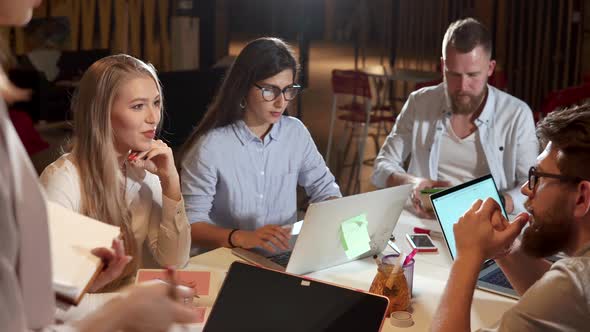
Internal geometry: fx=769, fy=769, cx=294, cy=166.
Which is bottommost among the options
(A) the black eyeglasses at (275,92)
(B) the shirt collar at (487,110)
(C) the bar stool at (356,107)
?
(C) the bar stool at (356,107)

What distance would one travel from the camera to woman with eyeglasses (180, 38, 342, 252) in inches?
117

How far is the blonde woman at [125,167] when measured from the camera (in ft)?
8.03

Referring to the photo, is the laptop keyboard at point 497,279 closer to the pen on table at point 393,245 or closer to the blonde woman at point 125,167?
the pen on table at point 393,245

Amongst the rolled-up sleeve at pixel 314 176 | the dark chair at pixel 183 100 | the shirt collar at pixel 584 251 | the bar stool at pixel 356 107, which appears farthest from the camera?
the bar stool at pixel 356 107

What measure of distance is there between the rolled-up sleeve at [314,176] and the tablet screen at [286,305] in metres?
1.40

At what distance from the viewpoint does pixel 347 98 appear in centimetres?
1048

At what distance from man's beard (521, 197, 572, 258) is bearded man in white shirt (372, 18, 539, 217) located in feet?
4.75

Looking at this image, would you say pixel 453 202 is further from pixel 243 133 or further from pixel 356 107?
pixel 356 107

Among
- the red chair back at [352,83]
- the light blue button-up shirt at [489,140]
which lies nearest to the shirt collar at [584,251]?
the light blue button-up shirt at [489,140]

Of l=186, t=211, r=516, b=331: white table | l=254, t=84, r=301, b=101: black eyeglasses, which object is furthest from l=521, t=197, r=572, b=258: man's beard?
l=254, t=84, r=301, b=101: black eyeglasses

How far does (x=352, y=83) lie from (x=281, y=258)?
4515mm

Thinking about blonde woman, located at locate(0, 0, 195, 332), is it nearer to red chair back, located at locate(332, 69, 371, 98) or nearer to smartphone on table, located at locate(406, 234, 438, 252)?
smartphone on table, located at locate(406, 234, 438, 252)

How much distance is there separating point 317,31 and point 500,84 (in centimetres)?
1384

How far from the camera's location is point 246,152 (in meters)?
3.07
